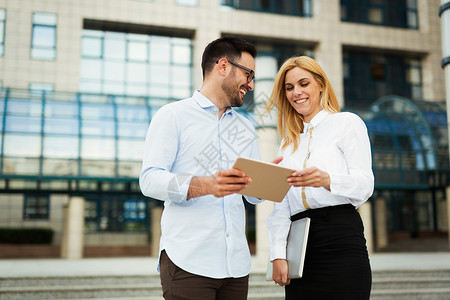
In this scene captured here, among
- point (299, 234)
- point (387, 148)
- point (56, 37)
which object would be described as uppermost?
point (56, 37)

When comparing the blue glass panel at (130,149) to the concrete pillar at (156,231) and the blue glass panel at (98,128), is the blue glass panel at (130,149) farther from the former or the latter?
the concrete pillar at (156,231)

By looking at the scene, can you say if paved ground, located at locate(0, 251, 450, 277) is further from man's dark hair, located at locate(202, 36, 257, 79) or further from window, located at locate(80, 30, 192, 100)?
window, located at locate(80, 30, 192, 100)

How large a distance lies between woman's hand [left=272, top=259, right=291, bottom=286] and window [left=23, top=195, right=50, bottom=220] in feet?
79.0

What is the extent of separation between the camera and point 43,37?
2586 centimetres

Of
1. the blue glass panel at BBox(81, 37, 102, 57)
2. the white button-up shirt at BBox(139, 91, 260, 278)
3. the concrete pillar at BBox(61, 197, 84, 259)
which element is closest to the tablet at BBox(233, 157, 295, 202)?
the white button-up shirt at BBox(139, 91, 260, 278)

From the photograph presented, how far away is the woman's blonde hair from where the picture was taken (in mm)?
3010

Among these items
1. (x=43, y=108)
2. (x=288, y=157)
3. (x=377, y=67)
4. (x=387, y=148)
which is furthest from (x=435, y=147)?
(x=288, y=157)

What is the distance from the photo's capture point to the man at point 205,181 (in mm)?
2361

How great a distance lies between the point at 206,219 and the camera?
2.48 m

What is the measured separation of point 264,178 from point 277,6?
2892cm

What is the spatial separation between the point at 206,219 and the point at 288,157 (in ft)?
2.78

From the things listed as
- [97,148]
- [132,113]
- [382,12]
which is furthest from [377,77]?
[97,148]

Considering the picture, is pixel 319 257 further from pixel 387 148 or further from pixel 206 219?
pixel 387 148

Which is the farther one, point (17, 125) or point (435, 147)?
point (435, 147)
